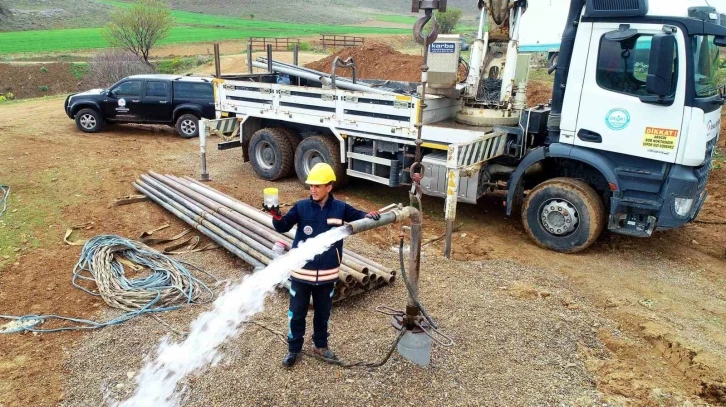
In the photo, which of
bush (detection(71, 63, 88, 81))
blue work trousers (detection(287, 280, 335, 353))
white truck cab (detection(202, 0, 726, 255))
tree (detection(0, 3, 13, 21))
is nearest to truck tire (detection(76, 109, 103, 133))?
white truck cab (detection(202, 0, 726, 255))

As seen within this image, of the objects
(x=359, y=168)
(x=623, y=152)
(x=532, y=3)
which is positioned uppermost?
(x=532, y=3)

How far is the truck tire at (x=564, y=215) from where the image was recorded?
7.05 m

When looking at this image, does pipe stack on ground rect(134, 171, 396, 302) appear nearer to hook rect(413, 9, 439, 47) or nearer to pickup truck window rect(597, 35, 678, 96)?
hook rect(413, 9, 439, 47)

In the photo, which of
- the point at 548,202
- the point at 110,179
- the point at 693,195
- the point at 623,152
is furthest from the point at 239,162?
the point at 693,195

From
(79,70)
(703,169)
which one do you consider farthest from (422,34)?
(79,70)

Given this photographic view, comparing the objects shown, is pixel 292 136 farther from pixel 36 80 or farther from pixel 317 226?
pixel 36 80

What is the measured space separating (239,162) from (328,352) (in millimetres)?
8244

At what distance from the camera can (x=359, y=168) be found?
934 cm

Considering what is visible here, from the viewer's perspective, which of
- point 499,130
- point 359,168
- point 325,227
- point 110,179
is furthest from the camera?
point 110,179

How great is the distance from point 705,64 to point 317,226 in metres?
5.24

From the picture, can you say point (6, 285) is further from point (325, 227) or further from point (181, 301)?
point (325, 227)

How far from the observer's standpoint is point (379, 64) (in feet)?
85.3

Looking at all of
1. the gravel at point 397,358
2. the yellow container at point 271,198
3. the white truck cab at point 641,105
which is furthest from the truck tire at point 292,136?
the yellow container at point 271,198

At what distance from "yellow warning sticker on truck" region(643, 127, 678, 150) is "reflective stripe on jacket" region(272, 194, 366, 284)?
4244 mm
